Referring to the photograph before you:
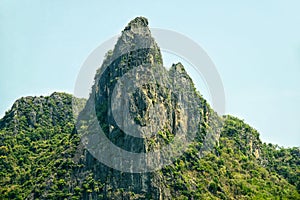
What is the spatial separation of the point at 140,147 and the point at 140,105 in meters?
A: 6.39

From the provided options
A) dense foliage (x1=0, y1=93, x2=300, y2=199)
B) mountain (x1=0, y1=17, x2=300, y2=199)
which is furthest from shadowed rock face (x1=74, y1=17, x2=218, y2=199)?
dense foliage (x1=0, y1=93, x2=300, y2=199)

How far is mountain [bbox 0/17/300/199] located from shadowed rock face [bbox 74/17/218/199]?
135 millimetres

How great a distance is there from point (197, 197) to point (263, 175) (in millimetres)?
18728

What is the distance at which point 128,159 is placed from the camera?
68000 mm

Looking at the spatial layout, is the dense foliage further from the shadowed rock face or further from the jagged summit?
the jagged summit

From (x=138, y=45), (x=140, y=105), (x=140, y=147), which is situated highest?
(x=138, y=45)

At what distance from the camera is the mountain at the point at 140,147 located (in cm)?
6838

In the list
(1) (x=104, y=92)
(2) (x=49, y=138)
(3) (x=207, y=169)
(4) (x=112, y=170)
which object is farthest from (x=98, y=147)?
(2) (x=49, y=138)

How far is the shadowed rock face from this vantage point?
221 ft

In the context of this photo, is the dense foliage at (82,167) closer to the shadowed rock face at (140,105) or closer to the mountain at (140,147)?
the mountain at (140,147)

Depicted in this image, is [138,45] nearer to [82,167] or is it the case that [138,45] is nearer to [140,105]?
[140,105]

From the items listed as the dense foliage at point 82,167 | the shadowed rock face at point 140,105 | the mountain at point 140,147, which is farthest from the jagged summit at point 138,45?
the dense foliage at point 82,167

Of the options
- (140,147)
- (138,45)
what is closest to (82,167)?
(140,147)

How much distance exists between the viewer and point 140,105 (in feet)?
235
